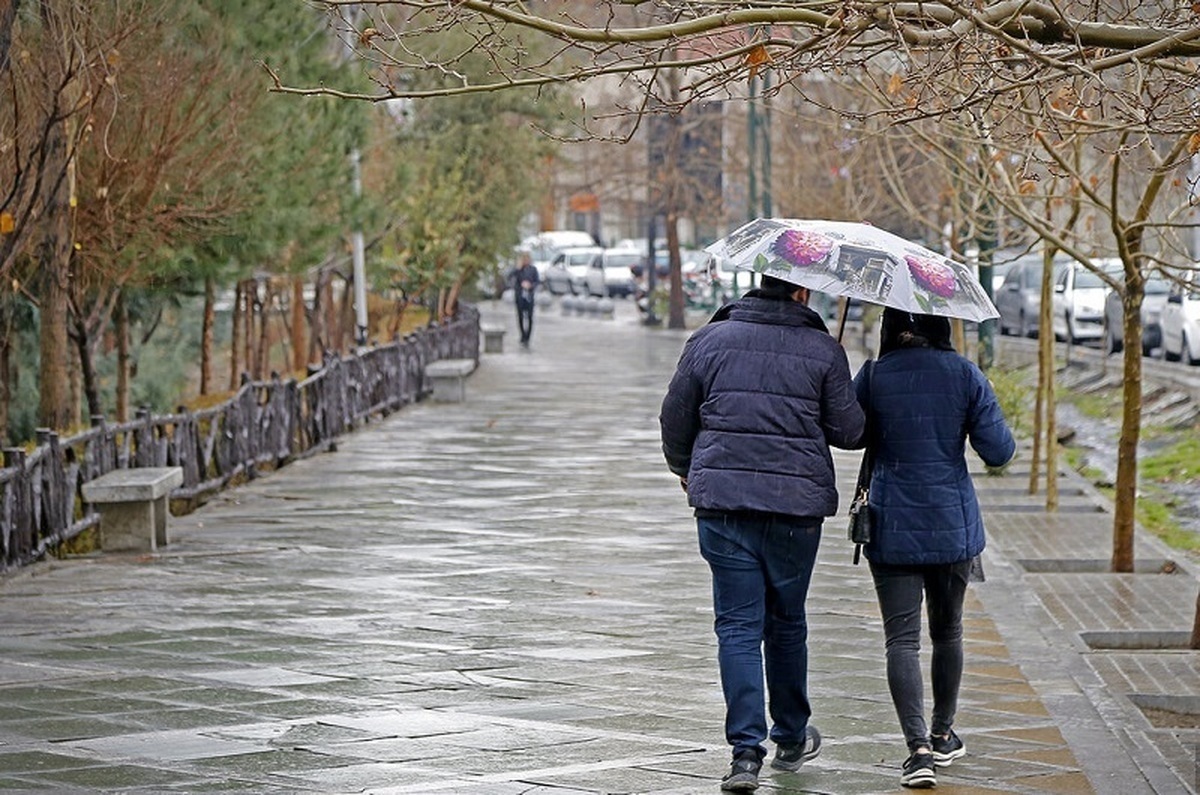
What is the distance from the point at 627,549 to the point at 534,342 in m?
29.7

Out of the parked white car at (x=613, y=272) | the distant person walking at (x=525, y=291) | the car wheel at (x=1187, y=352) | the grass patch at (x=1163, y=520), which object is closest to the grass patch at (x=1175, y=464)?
the grass patch at (x=1163, y=520)

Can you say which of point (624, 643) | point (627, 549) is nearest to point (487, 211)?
point (627, 549)

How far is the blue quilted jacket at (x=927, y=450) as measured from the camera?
268 inches

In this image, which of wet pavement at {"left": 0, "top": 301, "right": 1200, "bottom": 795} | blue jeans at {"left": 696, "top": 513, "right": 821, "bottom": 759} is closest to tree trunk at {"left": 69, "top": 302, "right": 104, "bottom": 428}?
wet pavement at {"left": 0, "top": 301, "right": 1200, "bottom": 795}

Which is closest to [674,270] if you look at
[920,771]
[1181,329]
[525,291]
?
[525,291]

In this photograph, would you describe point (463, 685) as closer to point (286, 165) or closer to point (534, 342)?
point (286, 165)

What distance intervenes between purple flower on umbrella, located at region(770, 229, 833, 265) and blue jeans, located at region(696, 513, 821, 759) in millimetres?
874

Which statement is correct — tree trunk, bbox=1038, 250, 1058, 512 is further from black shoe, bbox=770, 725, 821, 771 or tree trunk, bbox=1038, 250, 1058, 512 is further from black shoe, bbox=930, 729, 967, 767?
black shoe, bbox=770, 725, 821, 771

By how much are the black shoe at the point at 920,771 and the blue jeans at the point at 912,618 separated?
4cm

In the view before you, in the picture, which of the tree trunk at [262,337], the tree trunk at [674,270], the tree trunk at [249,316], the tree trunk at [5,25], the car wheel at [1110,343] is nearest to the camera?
the tree trunk at [5,25]

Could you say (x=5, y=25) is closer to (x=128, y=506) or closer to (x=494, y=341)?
(x=128, y=506)

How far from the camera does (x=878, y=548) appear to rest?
6840 mm

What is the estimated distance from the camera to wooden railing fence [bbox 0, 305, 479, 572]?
12.0 meters

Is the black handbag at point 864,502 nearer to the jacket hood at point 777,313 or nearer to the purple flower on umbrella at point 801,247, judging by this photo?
the jacket hood at point 777,313
